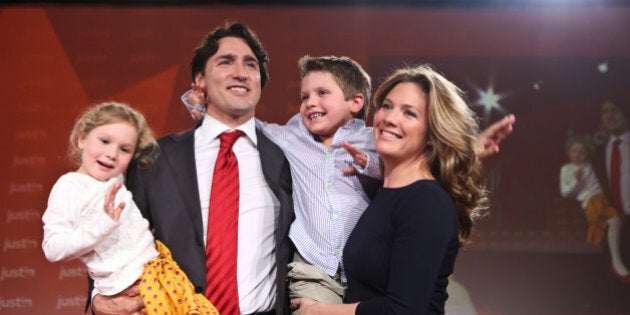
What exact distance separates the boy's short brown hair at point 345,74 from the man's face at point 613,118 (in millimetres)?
2981

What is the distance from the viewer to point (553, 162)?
195 inches

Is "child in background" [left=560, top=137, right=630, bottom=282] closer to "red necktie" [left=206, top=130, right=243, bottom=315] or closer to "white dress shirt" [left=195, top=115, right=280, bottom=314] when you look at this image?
"white dress shirt" [left=195, top=115, right=280, bottom=314]

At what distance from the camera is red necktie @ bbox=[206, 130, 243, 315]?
2.24 meters

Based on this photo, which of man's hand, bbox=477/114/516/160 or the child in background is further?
the child in background

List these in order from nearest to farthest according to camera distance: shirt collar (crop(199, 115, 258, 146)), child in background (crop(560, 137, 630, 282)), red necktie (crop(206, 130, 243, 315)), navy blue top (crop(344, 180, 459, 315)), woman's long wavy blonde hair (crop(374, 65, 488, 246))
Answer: navy blue top (crop(344, 180, 459, 315))
woman's long wavy blonde hair (crop(374, 65, 488, 246))
red necktie (crop(206, 130, 243, 315))
shirt collar (crop(199, 115, 258, 146))
child in background (crop(560, 137, 630, 282))

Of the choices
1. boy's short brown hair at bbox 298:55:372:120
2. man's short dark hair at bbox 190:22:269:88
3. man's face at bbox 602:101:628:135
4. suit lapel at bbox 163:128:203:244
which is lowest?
suit lapel at bbox 163:128:203:244

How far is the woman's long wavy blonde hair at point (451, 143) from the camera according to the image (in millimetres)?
1955

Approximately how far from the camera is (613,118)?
4.98 m

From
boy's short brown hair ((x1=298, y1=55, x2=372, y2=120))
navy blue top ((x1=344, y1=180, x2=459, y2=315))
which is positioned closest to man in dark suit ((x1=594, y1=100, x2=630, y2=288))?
boy's short brown hair ((x1=298, y1=55, x2=372, y2=120))

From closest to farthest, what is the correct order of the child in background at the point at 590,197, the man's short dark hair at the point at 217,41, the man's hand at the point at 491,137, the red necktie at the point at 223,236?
the man's hand at the point at 491,137, the red necktie at the point at 223,236, the man's short dark hair at the point at 217,41, the child in background at the point at 590,197

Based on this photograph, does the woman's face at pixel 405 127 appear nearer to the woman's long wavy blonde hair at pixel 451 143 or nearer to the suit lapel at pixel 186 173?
the woman's long wavy blonde hair at pixel 451 143

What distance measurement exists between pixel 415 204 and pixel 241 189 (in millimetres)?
780

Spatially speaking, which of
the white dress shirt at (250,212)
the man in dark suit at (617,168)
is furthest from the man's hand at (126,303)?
the man in dark suit at (617,168)

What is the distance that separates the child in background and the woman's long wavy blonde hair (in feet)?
10.5
